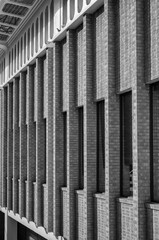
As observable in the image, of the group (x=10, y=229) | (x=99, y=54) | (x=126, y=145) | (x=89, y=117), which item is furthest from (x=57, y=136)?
(x=10, y=229)

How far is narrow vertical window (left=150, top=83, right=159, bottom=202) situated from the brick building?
0.08 feet

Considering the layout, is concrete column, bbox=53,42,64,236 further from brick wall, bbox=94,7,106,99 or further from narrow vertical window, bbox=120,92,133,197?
narrow vertical window, bbox=120,92,133,197

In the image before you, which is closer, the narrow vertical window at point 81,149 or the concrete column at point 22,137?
the narrow vertical window at point 81,149

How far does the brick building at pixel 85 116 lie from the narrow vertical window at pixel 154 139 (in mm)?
23

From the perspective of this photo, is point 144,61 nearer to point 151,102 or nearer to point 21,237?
point 151,102

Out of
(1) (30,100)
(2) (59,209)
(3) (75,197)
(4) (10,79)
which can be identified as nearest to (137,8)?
(3) (75,197)

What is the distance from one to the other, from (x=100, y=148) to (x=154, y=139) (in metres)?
3.06

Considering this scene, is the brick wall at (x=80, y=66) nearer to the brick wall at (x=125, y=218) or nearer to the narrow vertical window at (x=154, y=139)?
the narrow vertical window at (x=154, y=139)

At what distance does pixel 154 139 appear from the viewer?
1092cm

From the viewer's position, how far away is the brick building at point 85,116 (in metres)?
10.9

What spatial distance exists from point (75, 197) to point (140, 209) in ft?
15.4

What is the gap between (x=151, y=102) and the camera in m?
11.0

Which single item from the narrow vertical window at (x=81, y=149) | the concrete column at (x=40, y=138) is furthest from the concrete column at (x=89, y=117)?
the concrete column at (x=40, y=138)

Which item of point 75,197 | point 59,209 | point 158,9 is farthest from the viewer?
point 59,209
